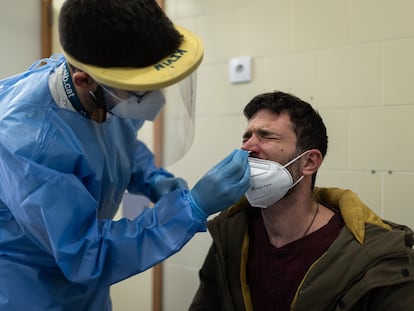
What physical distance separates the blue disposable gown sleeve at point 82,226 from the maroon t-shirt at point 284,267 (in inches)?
15.6

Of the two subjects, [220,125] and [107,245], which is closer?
[107,245]

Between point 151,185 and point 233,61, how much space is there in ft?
2.18

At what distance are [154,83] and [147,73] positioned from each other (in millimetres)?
42

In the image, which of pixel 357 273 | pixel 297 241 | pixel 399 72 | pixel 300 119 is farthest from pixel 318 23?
pixel 357 273

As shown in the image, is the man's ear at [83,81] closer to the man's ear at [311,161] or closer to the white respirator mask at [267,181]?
the white respirator mask at [267,181]

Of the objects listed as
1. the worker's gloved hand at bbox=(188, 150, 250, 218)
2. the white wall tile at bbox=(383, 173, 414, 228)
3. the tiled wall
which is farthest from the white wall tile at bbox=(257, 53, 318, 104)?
the worker's gloved hand at bbox=(188, 150, 250, 218)

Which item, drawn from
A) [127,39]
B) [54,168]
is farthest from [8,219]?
[127,39]

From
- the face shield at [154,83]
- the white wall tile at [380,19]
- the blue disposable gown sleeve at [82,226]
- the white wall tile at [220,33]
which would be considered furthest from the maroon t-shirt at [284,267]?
the white wall tile at [220,33]

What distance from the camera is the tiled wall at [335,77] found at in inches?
57.4

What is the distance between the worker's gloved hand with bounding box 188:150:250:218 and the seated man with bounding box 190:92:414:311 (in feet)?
0.52

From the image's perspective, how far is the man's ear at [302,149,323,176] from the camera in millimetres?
1310

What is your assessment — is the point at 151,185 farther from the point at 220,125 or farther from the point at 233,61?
the point at 233,61

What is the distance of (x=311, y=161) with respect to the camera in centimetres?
132

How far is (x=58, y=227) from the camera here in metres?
0.95
